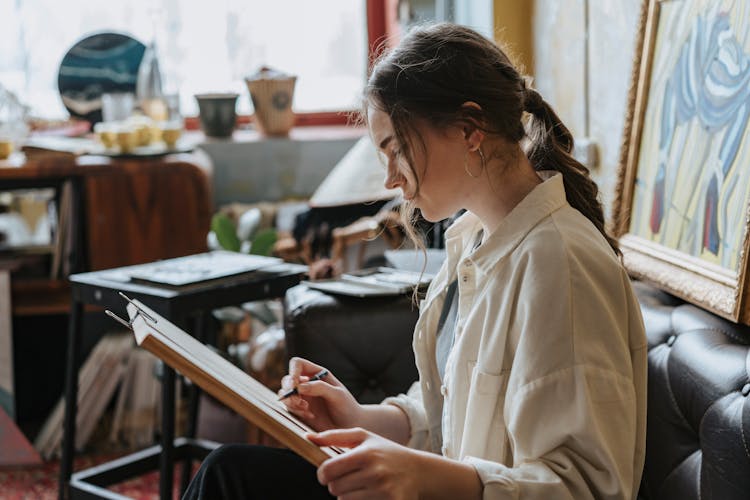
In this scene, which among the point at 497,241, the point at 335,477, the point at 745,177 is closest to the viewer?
the point at 335,477

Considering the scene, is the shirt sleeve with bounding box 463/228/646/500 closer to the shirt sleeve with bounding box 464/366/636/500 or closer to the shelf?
the shirt sleeve with bounding box 464/366/636/500

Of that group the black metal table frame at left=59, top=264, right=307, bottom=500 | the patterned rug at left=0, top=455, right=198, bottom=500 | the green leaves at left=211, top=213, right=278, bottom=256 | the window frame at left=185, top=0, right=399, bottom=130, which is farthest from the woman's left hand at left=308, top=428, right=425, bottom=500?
the window frame at left=185, top=0, right=399, bottom=130

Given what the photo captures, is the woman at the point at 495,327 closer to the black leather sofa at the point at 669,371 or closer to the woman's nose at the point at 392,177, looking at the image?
the woman's nose at the point at 392,177

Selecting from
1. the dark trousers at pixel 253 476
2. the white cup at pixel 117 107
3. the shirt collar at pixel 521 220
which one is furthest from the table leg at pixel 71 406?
the shirt collar at pixel 521 220

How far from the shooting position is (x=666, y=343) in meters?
1.70

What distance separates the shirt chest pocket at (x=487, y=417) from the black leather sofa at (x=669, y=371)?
12.4 inches

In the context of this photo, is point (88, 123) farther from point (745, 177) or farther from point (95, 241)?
point (745, 177)

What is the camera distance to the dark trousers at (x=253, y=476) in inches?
55.5

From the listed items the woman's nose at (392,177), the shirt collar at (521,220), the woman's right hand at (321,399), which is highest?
the woman's nose at (392,177)

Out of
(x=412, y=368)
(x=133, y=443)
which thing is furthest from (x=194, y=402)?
(x=412, y=368)

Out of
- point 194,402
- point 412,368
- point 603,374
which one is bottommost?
point 194,402

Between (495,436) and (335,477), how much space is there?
0.27 meters

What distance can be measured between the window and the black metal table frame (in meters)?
1.87

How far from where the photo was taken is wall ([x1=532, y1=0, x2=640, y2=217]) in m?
2.42
